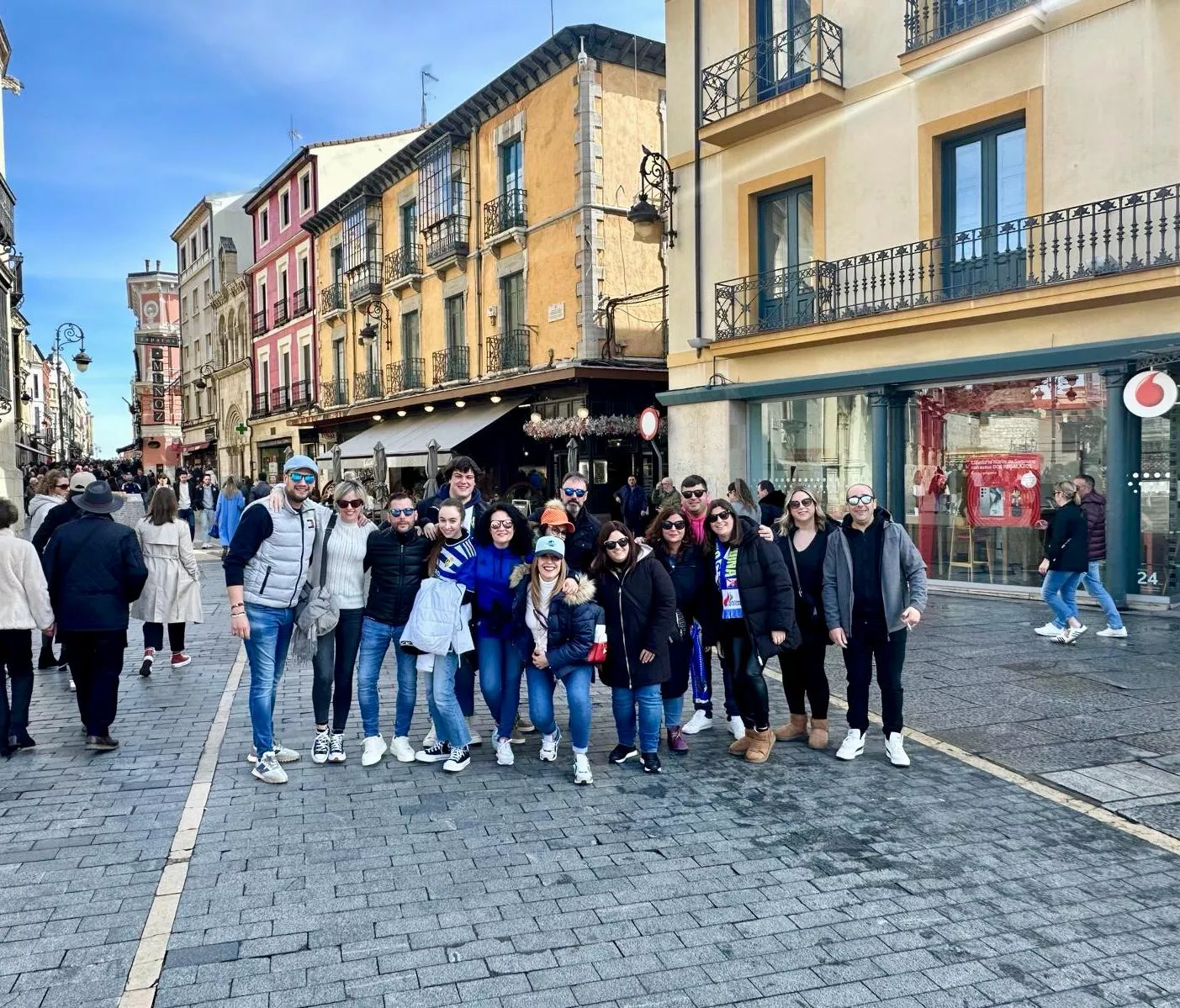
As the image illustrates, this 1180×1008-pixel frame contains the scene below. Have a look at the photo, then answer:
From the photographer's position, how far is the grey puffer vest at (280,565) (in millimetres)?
5500

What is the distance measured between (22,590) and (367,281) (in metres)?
22.2

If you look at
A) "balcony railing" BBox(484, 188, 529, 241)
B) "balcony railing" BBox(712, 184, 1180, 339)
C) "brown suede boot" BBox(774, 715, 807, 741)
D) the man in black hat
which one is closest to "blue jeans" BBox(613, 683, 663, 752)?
"brown suede boot" BBox(774, 715, 807, 741)

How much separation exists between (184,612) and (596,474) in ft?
37.6

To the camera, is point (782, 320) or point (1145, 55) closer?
point (1145, 55)

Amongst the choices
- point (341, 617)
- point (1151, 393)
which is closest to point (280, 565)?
point (341, 617)

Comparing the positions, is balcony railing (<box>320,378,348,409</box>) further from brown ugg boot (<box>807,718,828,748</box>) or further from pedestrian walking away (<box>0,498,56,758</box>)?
brown ugg boot (<box>807,718,828,748</box>)

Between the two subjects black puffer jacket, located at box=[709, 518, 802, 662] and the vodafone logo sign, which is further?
the vodafone logo sign

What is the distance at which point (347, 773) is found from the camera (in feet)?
18.2

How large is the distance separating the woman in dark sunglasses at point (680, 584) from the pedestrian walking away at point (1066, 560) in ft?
16.4

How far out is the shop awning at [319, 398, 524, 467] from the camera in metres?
20.7

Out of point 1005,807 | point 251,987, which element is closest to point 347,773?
point 251,987

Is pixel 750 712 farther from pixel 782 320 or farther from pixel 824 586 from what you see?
pixel 782 320

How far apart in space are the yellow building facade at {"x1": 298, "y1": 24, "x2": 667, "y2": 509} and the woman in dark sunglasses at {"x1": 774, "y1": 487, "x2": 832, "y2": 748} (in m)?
11.1

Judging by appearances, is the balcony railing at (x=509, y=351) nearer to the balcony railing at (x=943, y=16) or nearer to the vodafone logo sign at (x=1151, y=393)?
the balcony railing at (x=943, y=16)
